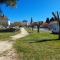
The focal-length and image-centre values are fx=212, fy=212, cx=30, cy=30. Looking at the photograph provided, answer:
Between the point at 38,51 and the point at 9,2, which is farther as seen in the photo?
the point at 9,2

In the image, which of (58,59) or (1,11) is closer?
(58,59)

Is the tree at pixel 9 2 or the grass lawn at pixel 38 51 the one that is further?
the tree at pixel 9 2

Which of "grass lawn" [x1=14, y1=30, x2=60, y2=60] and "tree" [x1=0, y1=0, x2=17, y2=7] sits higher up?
"tree" [x1=0, y1=0, x2=17, y2=7]

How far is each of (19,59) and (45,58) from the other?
156 centimetres

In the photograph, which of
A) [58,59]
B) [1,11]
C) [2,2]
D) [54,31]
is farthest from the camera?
[54,31]

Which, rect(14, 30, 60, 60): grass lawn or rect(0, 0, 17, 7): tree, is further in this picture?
rect(0, 0, 17, 7): tree

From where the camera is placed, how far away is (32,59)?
12.4 meters

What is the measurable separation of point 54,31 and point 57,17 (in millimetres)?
20008

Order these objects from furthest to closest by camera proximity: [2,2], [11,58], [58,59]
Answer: [2,2] < [11,58] < [58,59]

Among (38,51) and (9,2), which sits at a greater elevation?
(9,2)

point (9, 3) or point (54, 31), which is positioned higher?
point (9, 3)

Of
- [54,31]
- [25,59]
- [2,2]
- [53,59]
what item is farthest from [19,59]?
[54,31]

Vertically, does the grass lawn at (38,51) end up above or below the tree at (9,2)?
below

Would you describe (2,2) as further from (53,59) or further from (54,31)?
(54,31)
